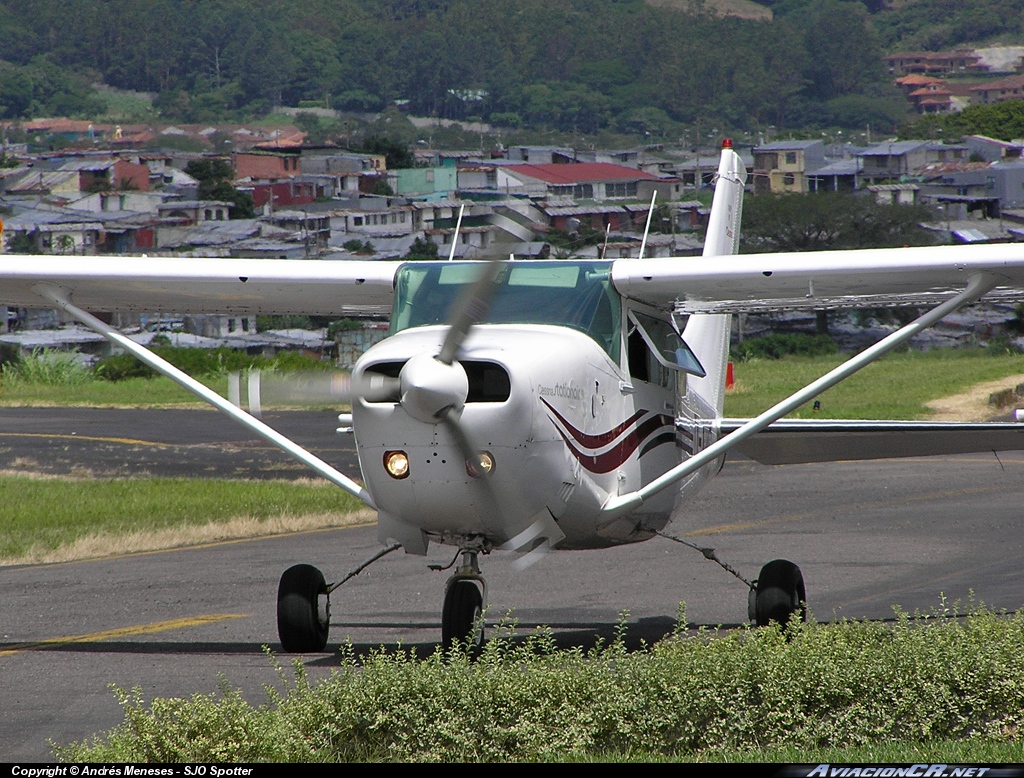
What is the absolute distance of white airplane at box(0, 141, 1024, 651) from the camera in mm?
7781

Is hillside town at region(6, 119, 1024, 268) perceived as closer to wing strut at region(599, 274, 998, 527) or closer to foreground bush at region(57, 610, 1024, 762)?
wing strut at region(599, 274, 998, 527)

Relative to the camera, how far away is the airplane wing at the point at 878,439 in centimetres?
1106

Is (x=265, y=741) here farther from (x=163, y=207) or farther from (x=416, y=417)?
(x=163, y=207)

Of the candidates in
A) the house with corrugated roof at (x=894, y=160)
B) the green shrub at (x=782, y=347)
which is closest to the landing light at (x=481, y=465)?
the green shrub at (x=782, y=347)

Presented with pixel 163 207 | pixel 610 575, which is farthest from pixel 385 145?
pixel 610 575

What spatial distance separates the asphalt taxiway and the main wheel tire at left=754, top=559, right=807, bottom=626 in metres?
0.79

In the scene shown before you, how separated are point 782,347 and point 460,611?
55082mm

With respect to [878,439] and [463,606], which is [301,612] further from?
[878,439]

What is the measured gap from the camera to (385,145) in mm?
136375

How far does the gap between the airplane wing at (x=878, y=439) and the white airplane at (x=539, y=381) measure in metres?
0.02

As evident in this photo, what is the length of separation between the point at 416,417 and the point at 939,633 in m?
Answer: 2.88

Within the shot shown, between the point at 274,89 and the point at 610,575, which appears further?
the point at 274,89

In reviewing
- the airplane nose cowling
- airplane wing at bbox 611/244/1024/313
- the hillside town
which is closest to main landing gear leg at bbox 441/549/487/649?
the airplane nose cowling

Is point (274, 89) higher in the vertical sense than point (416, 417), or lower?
higher
